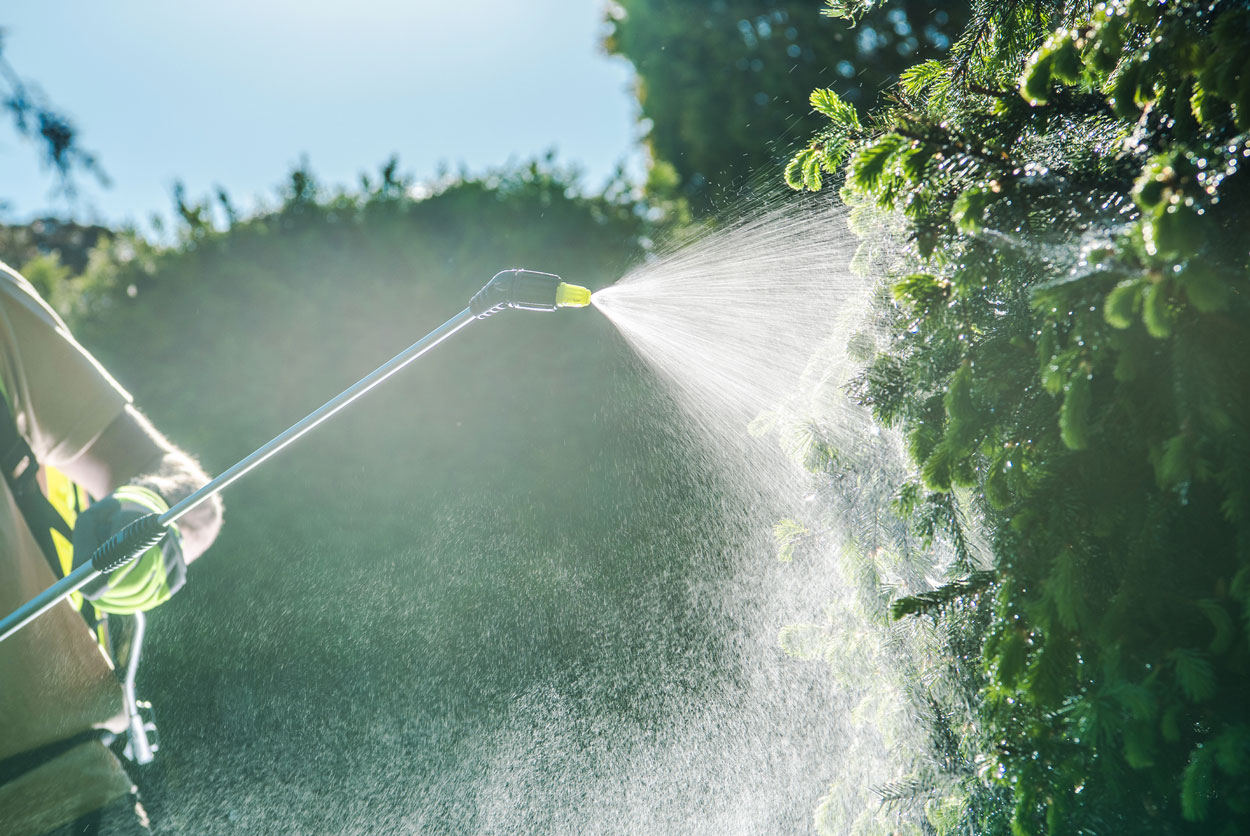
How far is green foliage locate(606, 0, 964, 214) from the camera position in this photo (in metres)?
6.99

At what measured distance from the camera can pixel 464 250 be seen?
23.0 ft

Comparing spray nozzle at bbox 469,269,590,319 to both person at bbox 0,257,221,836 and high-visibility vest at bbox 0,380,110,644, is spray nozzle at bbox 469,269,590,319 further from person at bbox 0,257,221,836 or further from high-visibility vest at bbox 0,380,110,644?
high-visibility vest at bbox 0,380,110,644

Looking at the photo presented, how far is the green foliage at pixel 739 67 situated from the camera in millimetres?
6992

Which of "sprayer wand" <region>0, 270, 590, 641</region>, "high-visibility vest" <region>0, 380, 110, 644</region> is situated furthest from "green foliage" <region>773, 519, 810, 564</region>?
"high-visibility vest" <region>0, 380, 110, 644</region>

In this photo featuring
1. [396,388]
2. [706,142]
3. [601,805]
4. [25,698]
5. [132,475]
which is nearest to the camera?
[25,698]

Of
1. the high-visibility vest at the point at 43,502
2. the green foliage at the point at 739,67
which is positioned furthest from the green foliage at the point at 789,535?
the green foliage at the point at 739,67

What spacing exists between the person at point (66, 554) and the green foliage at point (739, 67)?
18.1 ft

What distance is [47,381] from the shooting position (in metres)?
2.37

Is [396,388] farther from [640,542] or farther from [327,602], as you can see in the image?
[640,542]

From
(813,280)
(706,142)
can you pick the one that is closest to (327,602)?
(813,280)

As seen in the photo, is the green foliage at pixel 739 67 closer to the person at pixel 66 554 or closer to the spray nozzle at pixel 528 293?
the spray nozzle at pixel 528 293

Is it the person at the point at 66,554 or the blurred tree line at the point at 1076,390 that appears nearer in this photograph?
the blurred tree line at the point at 1076,390

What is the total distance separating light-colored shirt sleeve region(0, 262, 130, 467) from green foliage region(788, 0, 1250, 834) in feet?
7.77

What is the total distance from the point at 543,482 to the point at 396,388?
212 centimetres
